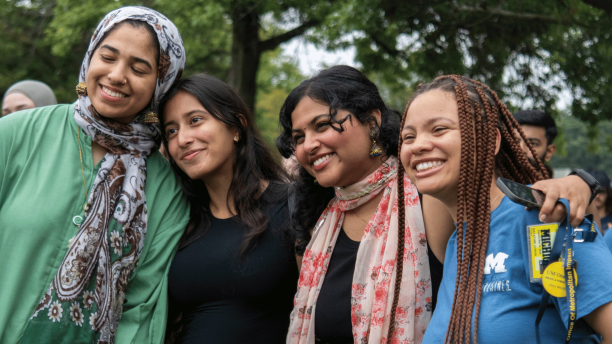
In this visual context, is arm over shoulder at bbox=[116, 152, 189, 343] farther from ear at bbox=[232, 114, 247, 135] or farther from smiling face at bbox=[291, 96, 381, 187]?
smiling face at bbox=[291, 96, 381, 187]

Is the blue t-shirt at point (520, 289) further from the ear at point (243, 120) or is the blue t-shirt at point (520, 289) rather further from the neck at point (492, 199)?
the ear at point (243, 120)

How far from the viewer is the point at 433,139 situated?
201 cm

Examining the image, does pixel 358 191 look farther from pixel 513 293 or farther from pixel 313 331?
pixel 513 293

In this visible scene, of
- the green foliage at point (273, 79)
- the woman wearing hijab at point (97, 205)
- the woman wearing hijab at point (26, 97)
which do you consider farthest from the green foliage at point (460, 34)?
the woman wearing hijab at point (97, 205)

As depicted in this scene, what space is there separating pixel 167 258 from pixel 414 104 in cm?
154

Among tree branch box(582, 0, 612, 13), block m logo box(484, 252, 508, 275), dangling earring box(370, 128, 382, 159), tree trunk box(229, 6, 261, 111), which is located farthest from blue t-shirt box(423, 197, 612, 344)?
tree trunk box(229, 6, 261, 111)

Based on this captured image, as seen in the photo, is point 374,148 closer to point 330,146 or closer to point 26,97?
point 330,146

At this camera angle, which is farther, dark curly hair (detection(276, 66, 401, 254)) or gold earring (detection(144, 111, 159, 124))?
gold earring (detection(144, 111, 159, 124))

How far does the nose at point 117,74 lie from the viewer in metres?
2.73

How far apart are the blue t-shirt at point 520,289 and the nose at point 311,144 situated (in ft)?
3.04

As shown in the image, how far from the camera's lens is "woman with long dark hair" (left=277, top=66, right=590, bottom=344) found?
238cm

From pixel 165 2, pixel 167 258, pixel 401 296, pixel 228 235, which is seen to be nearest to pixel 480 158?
pixel 401 296

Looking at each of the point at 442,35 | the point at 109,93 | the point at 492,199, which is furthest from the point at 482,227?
the point at 442,35

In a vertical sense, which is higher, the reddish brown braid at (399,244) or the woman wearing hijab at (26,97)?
the woman wearing hijab at (26,97)
